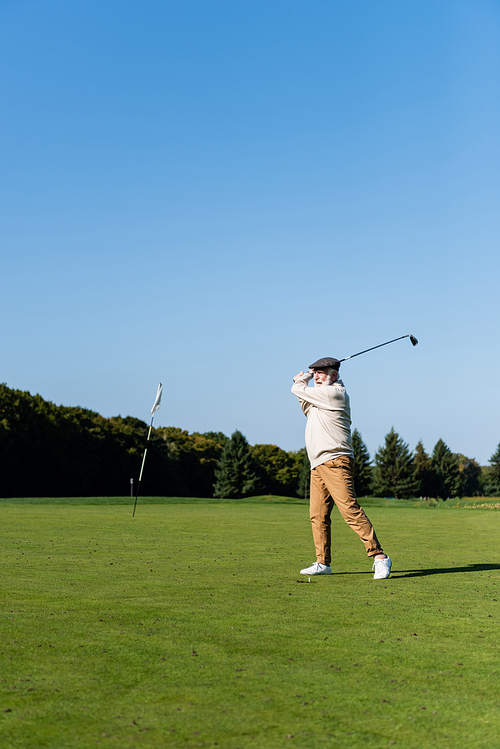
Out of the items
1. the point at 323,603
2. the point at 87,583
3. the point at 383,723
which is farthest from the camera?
the point at 87,583

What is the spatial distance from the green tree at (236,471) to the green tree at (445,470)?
3095cm

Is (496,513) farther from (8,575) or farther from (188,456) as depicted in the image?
(188,456)

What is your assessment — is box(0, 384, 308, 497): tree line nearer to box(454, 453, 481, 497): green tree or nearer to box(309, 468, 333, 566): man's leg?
box(454, 453, 481, 497): green tree

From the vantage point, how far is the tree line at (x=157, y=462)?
235 ft

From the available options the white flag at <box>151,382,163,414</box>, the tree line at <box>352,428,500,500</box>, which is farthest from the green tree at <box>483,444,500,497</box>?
the white flag at <box>151,382,163,414</box>

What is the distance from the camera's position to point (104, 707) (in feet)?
11.3

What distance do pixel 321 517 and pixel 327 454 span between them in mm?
771

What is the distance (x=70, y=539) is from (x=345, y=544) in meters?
4.97

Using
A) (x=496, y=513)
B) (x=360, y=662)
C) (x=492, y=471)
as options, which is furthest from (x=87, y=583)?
(x=492, y=471)

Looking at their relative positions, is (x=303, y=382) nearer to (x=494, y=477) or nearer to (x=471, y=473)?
(x=494, y=477)

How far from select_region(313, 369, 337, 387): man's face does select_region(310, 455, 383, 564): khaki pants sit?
0.96 metres

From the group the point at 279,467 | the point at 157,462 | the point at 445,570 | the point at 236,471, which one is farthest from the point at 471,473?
the point at 445,570

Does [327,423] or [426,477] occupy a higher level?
[426,477]

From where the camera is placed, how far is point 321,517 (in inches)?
341
